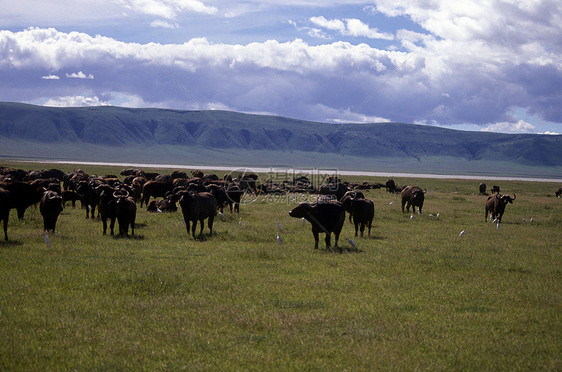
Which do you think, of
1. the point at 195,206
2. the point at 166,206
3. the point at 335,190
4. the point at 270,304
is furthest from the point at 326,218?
the point at 335,190

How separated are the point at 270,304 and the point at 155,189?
2261cm

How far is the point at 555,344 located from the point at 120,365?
750 cm

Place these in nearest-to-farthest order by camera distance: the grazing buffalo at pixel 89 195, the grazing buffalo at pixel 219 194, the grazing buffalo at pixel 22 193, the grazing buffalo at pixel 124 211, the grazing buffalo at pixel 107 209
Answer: the grazing buffalo at pixel 124 211 < the grazing buffalo at pixel 107 209 < the grazing buffalo at pixel 22 193 < the grazing buffalo at pixel 89 195 < the grazing buffalo at pixel 219 194

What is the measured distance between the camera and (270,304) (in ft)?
37.5

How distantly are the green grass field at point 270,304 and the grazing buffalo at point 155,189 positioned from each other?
1159 centimetres

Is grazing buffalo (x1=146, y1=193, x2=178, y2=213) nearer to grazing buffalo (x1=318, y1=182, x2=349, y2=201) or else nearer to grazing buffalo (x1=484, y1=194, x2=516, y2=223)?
grazing buffalo (x1=318, y1=182, x2=349, y2=201)

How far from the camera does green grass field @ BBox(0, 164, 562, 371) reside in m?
8.67

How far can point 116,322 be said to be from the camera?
997 centimetres

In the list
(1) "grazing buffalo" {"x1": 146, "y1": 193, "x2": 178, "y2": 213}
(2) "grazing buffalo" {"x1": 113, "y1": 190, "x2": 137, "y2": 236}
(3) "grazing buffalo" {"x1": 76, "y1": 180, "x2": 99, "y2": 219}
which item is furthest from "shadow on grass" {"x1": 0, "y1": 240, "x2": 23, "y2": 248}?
(1) "grazing buffalo" {"x1": 146, "y1": 193, "x2": 178, "y2": 213}

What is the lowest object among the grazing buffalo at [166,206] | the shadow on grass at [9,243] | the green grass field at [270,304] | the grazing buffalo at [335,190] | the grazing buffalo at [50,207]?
the green grass field at [270,304]

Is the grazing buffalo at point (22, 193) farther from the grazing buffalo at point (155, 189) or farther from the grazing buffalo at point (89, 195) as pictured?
the grazing buffalo at point (155, 189)

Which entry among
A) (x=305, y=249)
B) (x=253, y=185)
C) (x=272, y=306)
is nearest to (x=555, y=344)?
(x=272, y=306)

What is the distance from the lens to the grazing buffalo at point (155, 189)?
1266 inches

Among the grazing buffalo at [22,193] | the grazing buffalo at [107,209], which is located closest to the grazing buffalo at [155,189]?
the grazing buffalo at [22,193]
